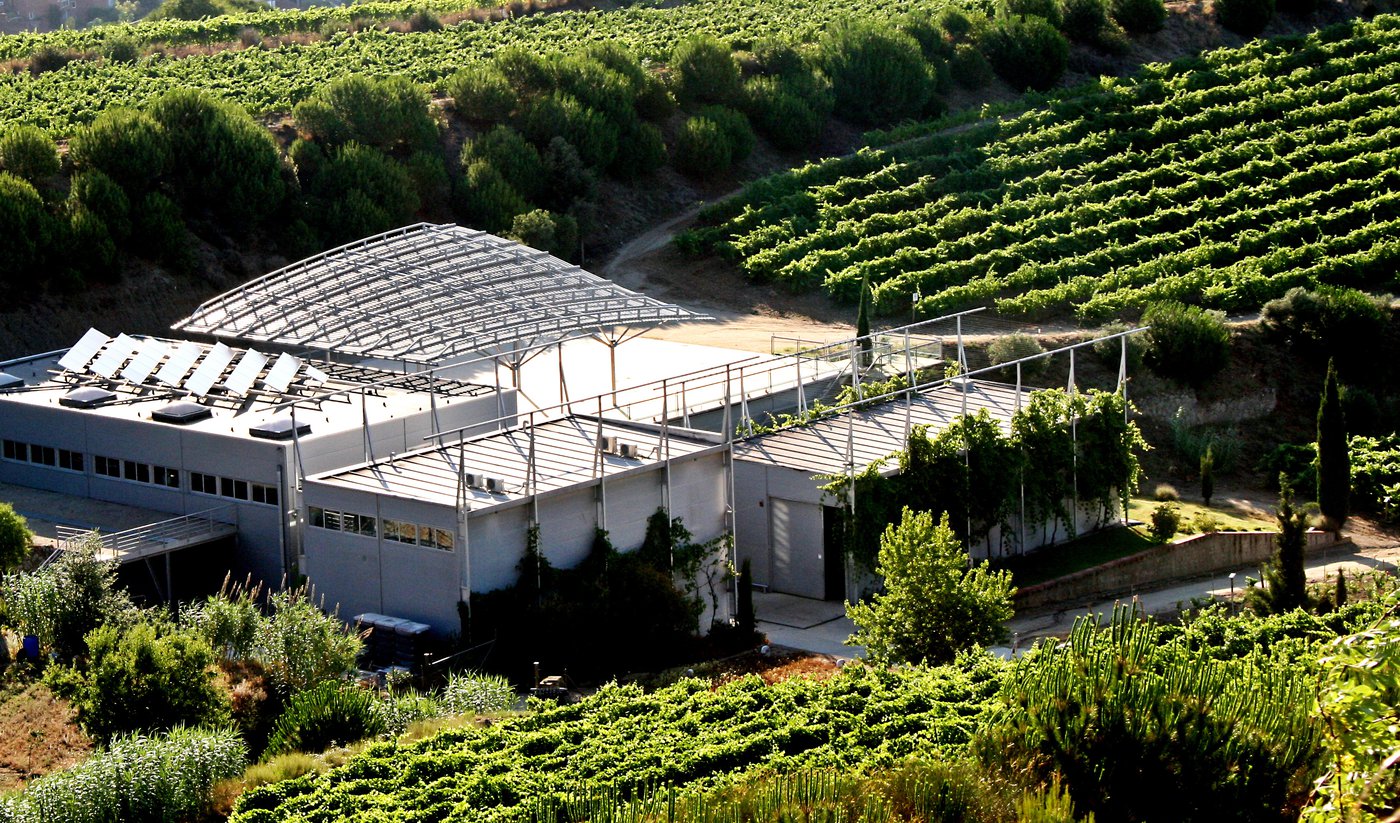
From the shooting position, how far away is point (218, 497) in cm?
3097

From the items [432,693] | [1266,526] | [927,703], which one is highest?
[927,703]

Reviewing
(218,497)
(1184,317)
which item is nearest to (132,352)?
(218,497)

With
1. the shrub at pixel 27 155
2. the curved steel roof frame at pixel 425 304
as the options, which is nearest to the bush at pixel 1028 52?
the shrub at pixel 27 155

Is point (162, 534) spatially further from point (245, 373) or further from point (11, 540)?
point (245, 373)

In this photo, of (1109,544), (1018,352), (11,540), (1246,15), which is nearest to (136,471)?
(11,540)

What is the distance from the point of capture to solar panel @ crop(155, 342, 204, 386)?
112ft

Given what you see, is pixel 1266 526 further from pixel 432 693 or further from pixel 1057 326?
pixel 432 693

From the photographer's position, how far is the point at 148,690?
75.2 ft

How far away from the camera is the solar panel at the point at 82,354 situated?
115 ft

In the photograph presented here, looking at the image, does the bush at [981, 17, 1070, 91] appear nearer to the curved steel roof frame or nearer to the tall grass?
the curved steel roof frame

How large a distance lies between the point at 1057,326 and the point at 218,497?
1063 inches

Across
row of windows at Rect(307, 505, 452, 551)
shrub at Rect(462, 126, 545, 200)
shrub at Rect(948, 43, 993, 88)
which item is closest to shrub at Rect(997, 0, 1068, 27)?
shrub at Rect(948, 43, 993, 88)

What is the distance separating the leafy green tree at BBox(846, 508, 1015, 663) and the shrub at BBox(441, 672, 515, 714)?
17.6ft

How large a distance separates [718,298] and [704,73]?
15.9 metres
